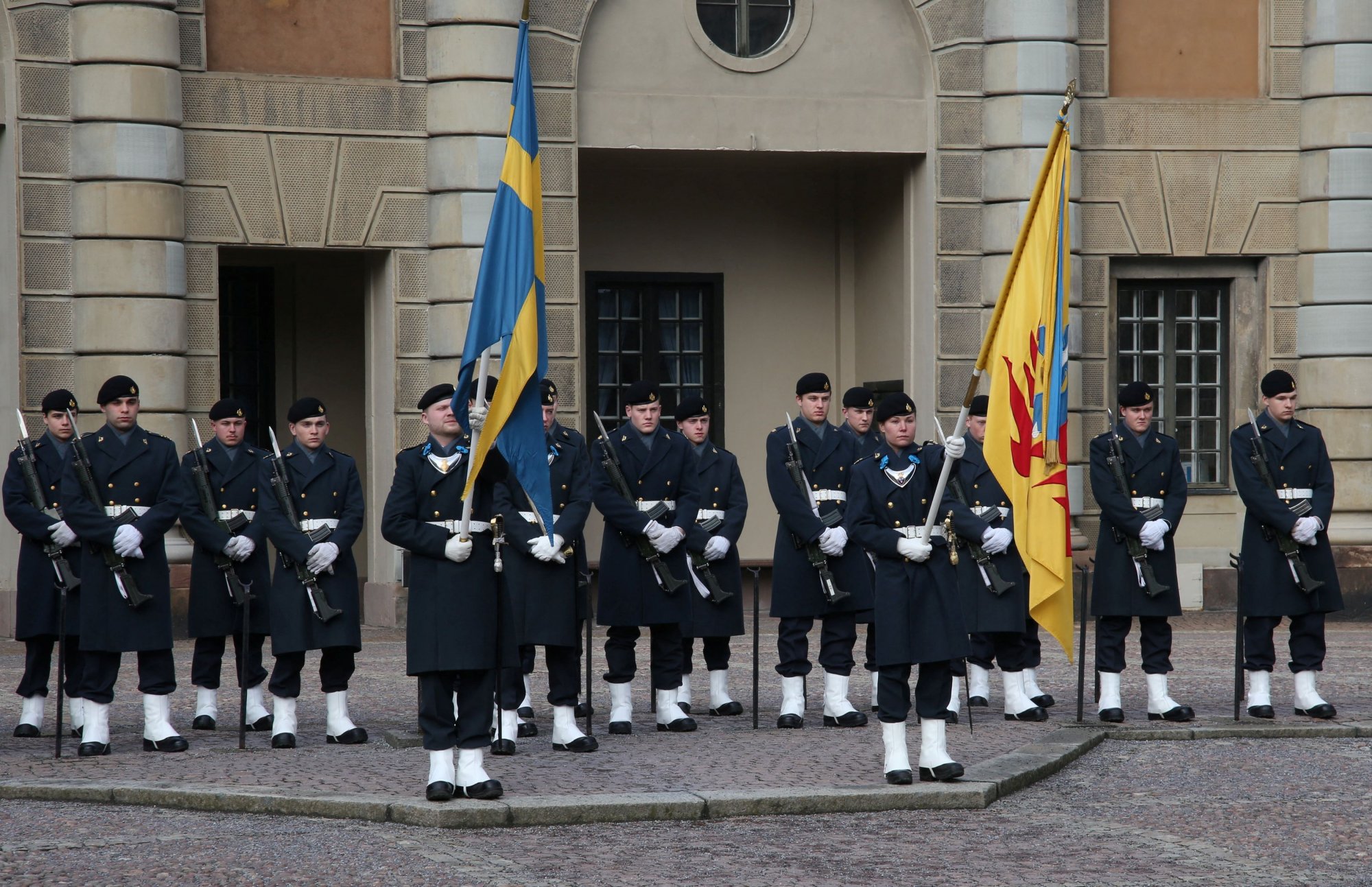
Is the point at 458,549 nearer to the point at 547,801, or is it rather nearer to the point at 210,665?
the point at 547,801

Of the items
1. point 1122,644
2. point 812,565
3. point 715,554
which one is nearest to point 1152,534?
point 1122,644

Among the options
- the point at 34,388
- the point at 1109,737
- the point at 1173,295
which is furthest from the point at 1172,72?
the point at 34,388

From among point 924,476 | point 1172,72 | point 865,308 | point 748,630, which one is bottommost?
point 748,630

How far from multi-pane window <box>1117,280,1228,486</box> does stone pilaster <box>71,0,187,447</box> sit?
27.3 feet

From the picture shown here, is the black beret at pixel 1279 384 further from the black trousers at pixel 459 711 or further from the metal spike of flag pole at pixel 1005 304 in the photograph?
the black trousers at pixel 459 711

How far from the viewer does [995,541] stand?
1084 centimetres

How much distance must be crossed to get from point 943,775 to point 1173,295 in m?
10.1

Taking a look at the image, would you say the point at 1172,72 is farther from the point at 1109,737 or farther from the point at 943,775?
the point at 943,775

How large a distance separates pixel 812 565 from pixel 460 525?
3.23m

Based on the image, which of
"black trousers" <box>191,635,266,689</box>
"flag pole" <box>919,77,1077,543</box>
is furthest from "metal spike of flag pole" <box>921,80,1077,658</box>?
"black trousers" <box>191,635,266,689</box>

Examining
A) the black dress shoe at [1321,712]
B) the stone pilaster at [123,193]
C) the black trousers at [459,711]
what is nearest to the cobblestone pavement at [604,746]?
the black dress shoe at [1321,712]

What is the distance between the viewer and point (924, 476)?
28.7ft

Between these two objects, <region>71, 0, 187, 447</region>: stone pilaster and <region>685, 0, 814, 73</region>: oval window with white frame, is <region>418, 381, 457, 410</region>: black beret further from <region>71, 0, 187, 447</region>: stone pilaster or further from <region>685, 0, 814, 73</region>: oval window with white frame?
<region>685, 0, 814, 73</region>: oval window with white frame

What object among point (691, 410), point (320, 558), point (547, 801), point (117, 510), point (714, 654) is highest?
point (691, 410)
